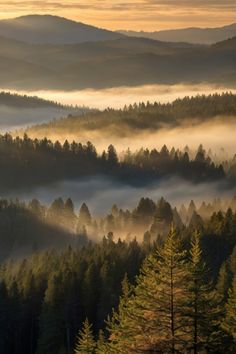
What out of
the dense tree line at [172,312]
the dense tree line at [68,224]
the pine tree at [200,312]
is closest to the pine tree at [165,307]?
the dense tree line at [172,312]

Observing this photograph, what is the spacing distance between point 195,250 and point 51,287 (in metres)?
54.3

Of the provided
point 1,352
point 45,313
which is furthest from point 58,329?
point 1,352

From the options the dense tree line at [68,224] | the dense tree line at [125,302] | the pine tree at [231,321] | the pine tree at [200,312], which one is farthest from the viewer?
the dense tree line at [68,224]

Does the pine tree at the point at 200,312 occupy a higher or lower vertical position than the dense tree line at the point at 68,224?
higher

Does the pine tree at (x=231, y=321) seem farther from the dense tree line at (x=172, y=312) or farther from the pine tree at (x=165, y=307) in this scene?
the pine tree at (x=165, y=307)

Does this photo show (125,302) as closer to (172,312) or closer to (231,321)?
(231,321)

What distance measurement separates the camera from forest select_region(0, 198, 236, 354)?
2538 centimetres

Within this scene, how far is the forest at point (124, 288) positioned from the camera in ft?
83.3

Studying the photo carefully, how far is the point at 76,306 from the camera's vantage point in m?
80.0

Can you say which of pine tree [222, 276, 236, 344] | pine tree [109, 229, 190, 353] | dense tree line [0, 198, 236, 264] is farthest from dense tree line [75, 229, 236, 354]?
dense tree line [0, 198, 236, 264]

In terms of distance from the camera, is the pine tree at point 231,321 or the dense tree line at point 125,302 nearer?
the dense tree line at point 125,302

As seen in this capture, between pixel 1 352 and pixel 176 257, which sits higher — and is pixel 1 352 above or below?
below

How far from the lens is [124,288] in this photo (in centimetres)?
5422

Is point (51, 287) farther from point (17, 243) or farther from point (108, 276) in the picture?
point (17, 243)
